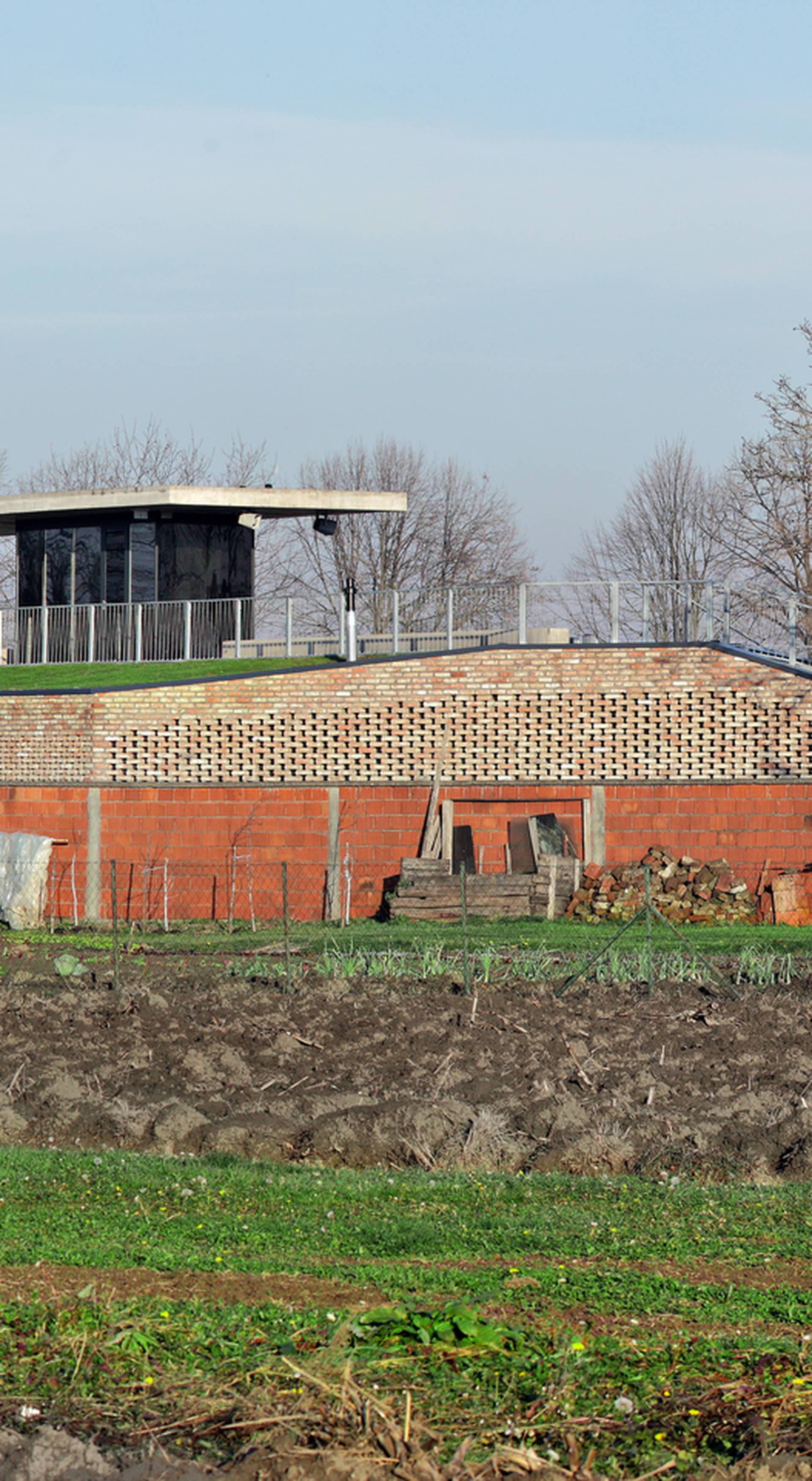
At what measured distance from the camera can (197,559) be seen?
1291 inches

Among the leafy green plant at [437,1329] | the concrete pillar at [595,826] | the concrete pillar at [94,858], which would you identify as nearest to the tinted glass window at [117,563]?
the concrete pillar at [94,858]

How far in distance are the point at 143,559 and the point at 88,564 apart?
4.82 ft

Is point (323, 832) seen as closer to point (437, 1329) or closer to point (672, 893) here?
point (672, 893)

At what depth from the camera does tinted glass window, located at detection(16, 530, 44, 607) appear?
3416 cm

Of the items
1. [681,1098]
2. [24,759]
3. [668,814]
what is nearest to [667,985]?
[681,1098]

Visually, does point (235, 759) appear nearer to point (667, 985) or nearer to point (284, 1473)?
point (667, 985)

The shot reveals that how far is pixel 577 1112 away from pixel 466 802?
16.3 m

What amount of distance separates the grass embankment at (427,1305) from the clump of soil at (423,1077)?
1.52 feet

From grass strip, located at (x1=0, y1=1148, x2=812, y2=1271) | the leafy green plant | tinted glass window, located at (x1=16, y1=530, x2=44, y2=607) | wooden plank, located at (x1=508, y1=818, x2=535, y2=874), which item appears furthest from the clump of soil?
tinted glass window, located at (x1=16, y1=530, x2=44, y2=607)

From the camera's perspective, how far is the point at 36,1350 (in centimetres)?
463

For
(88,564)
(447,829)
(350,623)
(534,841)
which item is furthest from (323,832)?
(88,564)

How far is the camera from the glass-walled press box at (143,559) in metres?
32.6

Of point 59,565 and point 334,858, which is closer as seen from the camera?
point 334,858

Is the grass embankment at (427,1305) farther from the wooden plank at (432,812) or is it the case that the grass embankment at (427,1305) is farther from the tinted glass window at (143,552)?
the tinted glass window at (143,552)
